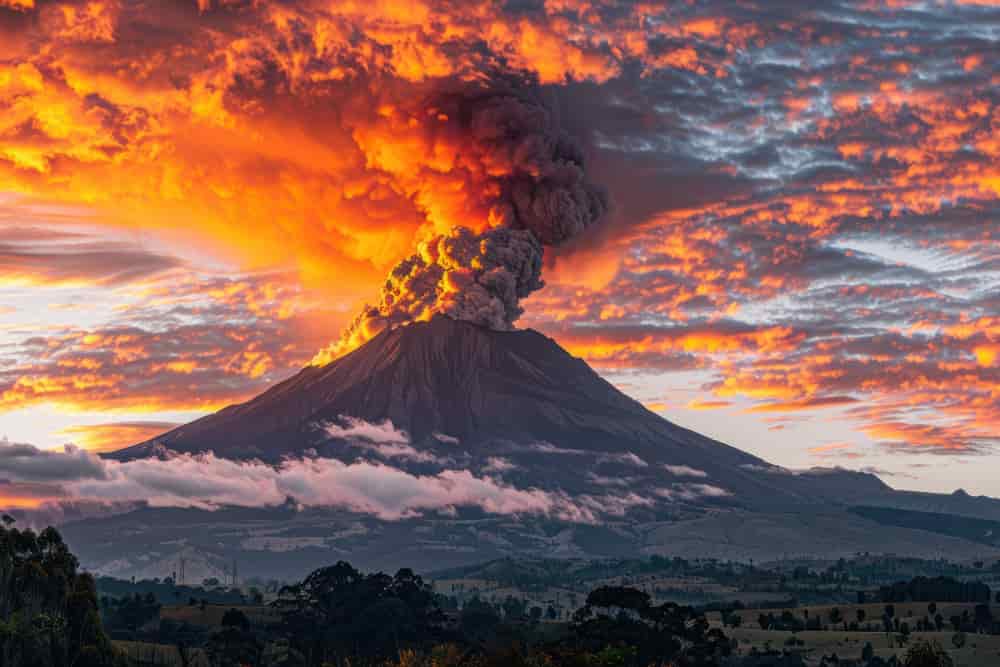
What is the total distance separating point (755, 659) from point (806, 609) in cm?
6004

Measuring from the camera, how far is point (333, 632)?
110 meters

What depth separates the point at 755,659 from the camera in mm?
123625

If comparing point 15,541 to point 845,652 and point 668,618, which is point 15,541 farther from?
point 845,652

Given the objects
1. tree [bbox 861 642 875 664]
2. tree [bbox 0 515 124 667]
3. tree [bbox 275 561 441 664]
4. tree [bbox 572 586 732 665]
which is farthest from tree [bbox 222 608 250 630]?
tree [bbox 861 642 875 664]

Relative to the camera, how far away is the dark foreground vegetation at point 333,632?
2697 inches

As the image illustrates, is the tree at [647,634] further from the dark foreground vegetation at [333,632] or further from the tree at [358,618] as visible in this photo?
the tree at [358,618]

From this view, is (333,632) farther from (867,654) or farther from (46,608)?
(867,654)

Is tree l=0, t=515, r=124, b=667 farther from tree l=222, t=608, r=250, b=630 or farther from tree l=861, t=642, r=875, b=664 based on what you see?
tree l=861, t=642, r=875, b=664

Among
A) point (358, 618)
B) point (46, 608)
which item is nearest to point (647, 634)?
point (358, 618)

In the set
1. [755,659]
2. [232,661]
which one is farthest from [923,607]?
[232,661]

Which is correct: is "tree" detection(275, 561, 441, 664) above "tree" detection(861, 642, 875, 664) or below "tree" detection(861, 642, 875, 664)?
above

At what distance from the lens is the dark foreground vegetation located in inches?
2697

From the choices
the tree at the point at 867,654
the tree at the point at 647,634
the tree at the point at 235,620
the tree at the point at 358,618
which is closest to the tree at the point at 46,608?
the tree at the point at 358,618

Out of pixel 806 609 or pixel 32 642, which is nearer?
pixel 32 642
